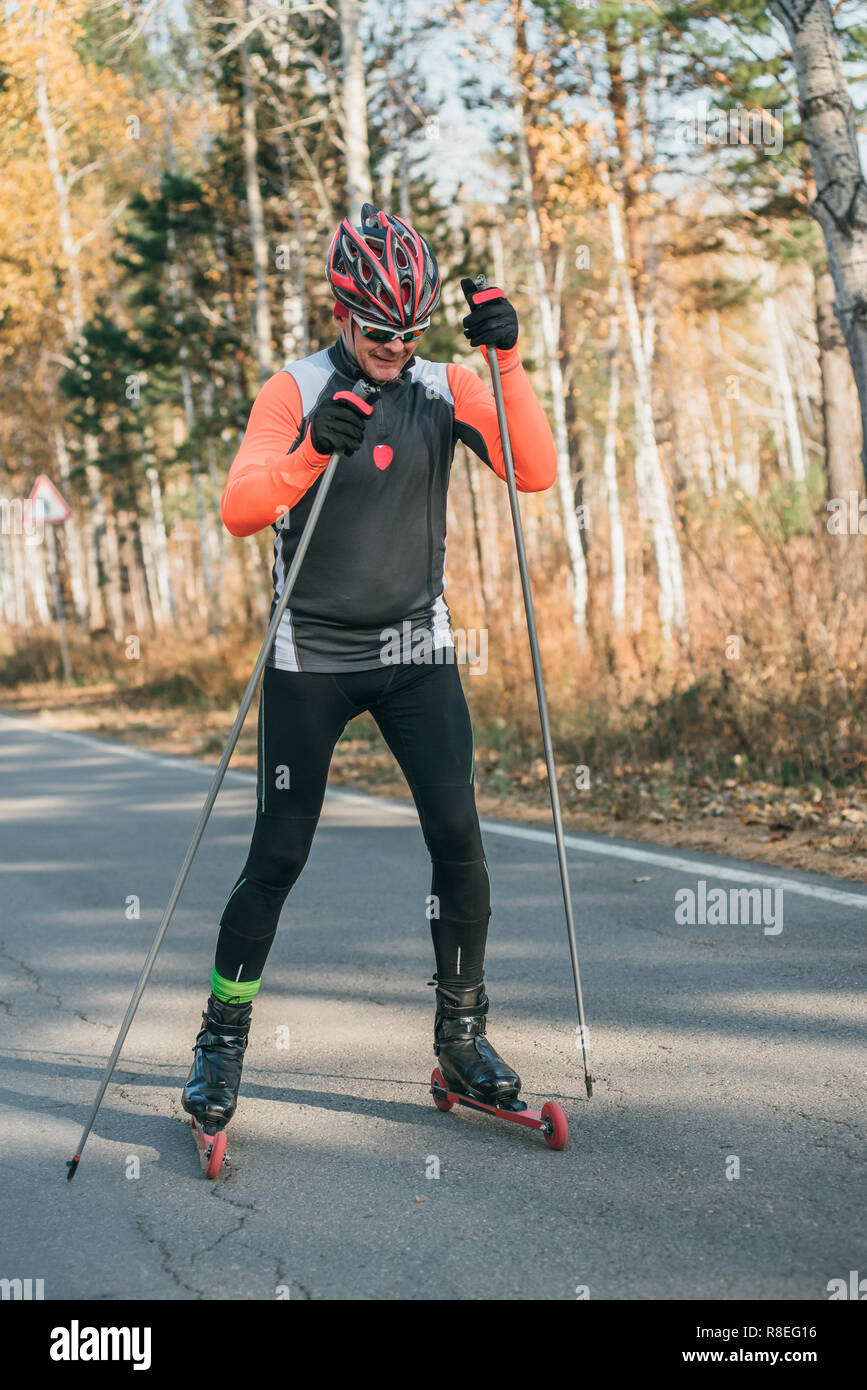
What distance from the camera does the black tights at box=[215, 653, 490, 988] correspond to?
3771mm

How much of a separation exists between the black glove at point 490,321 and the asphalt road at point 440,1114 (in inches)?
80.9

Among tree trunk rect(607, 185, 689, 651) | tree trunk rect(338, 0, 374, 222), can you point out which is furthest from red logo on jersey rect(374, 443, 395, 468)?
tree trunk rect(607, 185, 689, 651)

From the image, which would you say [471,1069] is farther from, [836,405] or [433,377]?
[836,405]

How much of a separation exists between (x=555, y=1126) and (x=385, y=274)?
83.9 inches

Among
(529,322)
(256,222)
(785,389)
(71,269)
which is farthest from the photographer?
(785,389)

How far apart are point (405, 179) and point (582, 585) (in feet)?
21.9

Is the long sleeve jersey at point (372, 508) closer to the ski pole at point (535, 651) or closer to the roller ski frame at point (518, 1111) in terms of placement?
Result: the ski pole at point (535, 651)

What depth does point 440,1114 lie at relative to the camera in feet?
12.8

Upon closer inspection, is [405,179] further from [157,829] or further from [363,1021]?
[363,1021]

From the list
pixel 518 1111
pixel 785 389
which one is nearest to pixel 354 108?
pixel 518 1111

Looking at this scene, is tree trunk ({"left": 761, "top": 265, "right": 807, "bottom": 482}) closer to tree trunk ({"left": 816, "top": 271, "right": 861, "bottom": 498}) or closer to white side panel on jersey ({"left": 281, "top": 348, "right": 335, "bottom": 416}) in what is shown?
tree trunk ({"left": 816, "top": 271, "right": 861, "bottom": 498})

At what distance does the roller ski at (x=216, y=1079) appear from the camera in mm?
3574

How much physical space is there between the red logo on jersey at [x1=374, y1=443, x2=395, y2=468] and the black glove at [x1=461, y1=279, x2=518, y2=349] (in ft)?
1.16

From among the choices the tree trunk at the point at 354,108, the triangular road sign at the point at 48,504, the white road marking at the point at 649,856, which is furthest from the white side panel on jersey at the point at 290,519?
the triangular road sign at the point at 48,504
